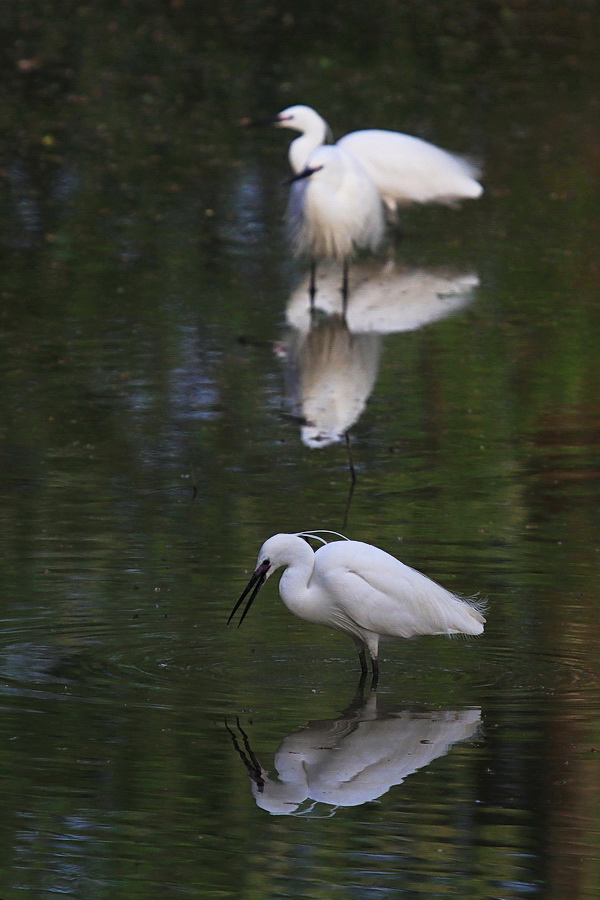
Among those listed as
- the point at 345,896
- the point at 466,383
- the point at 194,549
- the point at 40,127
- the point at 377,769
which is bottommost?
the point at 40,127

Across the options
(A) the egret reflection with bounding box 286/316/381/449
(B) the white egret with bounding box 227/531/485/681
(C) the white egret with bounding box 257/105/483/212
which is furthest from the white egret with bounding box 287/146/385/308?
(B) the white egret with bounding box 227/531/485/681

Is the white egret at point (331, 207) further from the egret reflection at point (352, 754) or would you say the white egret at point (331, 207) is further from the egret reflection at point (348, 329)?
the egret reflection at point (352, 754)

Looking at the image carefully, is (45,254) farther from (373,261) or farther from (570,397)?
(570,397)

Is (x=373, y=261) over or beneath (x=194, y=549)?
beneath

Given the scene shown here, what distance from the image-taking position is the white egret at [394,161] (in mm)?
13602

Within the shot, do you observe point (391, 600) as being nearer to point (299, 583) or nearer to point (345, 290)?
point (299, 583)

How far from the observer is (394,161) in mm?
13859

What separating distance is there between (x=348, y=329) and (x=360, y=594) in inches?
222

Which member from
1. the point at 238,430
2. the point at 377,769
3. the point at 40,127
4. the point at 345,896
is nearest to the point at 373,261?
the point at 238,430

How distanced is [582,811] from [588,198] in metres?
10.8

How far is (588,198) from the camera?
15492 mm

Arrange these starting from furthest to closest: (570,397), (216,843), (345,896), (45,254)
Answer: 1. (45,254)
2. (570,397)
3. (216,843)
4. (345,896)

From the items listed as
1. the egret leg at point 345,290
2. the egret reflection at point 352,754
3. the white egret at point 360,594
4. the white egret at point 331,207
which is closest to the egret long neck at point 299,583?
the white egret at point 360,594

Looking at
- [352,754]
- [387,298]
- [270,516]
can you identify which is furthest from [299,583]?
[387,298]
